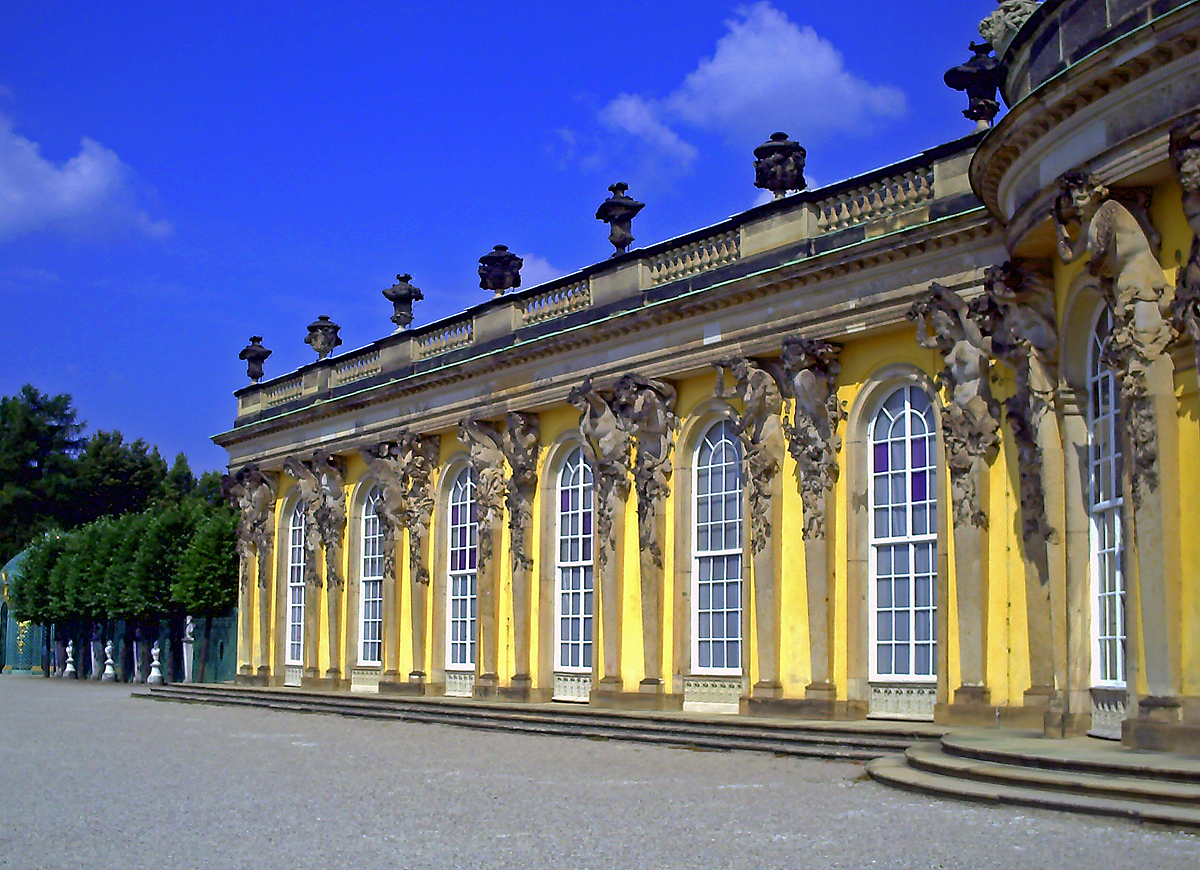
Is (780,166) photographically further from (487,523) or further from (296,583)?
(296,583)

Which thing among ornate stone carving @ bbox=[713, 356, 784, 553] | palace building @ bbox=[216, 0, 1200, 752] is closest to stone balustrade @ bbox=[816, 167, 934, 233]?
palace building @ bbox=[216, 0, 1200, 752]

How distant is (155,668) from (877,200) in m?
26.6

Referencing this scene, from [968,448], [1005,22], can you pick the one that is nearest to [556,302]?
[968,448]

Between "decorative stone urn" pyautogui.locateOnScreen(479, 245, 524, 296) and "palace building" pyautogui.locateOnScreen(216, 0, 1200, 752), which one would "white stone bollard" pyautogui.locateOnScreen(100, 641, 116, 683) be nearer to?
"palace building" pyautogui.locateOnScreen(216, 0, 1200, 752)

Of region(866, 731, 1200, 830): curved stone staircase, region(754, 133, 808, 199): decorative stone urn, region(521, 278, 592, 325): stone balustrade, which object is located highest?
region(754, 133, 808, 199): decorative stone urn

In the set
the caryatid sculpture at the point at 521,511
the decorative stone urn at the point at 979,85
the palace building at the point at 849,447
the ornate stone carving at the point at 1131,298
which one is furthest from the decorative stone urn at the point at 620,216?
the ornate stone carving at the point at 1131,298

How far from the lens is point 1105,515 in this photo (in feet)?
49.8

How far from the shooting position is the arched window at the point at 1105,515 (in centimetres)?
1463

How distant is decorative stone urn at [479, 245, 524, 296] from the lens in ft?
92.4

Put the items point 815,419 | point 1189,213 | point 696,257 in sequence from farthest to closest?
point 696,257
point 815,419
point 1189,213

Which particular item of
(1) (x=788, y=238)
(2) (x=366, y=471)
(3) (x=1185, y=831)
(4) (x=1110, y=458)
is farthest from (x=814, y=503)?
(2) (x=366, y=471)

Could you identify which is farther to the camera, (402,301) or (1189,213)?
(402,301)

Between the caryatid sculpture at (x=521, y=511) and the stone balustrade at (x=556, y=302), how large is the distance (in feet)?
6.17

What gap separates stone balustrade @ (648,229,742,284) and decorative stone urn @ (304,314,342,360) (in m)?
13.6
